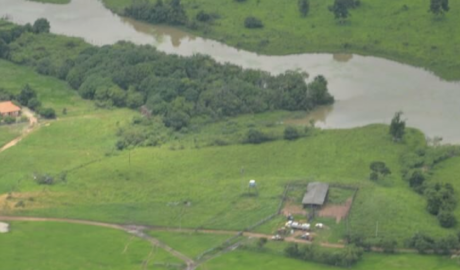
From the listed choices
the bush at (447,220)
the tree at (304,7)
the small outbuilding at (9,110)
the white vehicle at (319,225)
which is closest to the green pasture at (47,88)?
the small outbuilding at (9,110)

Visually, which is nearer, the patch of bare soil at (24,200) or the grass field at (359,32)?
the patch of bare soil at (24,200)

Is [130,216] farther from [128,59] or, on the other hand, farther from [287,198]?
[128,59]

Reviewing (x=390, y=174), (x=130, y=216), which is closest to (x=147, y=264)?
(x=130, y=216)

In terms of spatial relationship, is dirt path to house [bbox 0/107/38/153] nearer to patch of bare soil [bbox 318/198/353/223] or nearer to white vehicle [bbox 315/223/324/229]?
patch of bare soil [bbox 318/198/353/223]

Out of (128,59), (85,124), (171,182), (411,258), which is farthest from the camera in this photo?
(128,59)

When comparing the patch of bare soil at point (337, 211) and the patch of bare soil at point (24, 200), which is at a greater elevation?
the patch of bare soil at point (337, 211)

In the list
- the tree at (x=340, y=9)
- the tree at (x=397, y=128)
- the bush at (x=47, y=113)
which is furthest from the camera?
the tree at (x=340, y=9)

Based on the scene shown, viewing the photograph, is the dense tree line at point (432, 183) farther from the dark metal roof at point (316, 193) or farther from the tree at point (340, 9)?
the tree at point (340, 9)

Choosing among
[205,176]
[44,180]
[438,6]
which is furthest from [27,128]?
[438,6]
